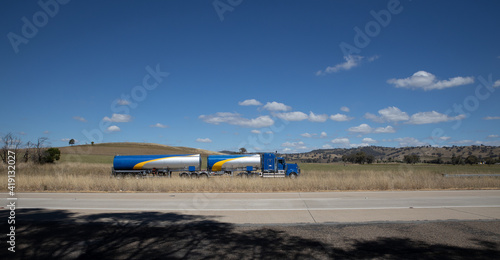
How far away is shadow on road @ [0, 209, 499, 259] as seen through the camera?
19.1 ft

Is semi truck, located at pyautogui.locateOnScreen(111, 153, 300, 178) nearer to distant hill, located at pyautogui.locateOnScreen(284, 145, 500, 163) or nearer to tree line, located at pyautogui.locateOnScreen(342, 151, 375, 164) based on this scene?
tree line, located at pyautogui.locateOnScreen(342, 151, 375, 164)

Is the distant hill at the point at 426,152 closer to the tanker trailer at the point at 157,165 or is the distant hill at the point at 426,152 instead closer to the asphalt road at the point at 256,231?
the tanker trailer at the point at 157,165

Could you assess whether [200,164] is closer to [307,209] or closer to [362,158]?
[307,209]

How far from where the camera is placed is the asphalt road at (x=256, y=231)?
5.95 m

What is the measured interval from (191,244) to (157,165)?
1012 inches

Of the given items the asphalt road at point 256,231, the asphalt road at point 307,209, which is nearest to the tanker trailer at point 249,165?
the asphalt road at point 307,209

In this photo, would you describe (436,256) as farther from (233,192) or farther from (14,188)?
(14,188)

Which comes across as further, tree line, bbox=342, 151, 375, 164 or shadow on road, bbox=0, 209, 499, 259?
tree line, bbox=342, 151, 375, 164

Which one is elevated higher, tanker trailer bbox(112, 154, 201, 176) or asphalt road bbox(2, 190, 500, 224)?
tanker trailer bbox(112, 154, 201, 176)

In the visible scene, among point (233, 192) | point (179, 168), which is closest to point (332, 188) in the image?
point (233, 192)

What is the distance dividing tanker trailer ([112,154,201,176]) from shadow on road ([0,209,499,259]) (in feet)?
74.1

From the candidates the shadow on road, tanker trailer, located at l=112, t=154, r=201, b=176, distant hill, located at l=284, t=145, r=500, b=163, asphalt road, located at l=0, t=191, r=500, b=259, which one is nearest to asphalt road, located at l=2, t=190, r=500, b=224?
asphalt road, located at l=0, t=191, r=500, b=259

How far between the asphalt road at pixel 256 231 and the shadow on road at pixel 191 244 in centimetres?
2

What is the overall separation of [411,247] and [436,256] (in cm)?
62
